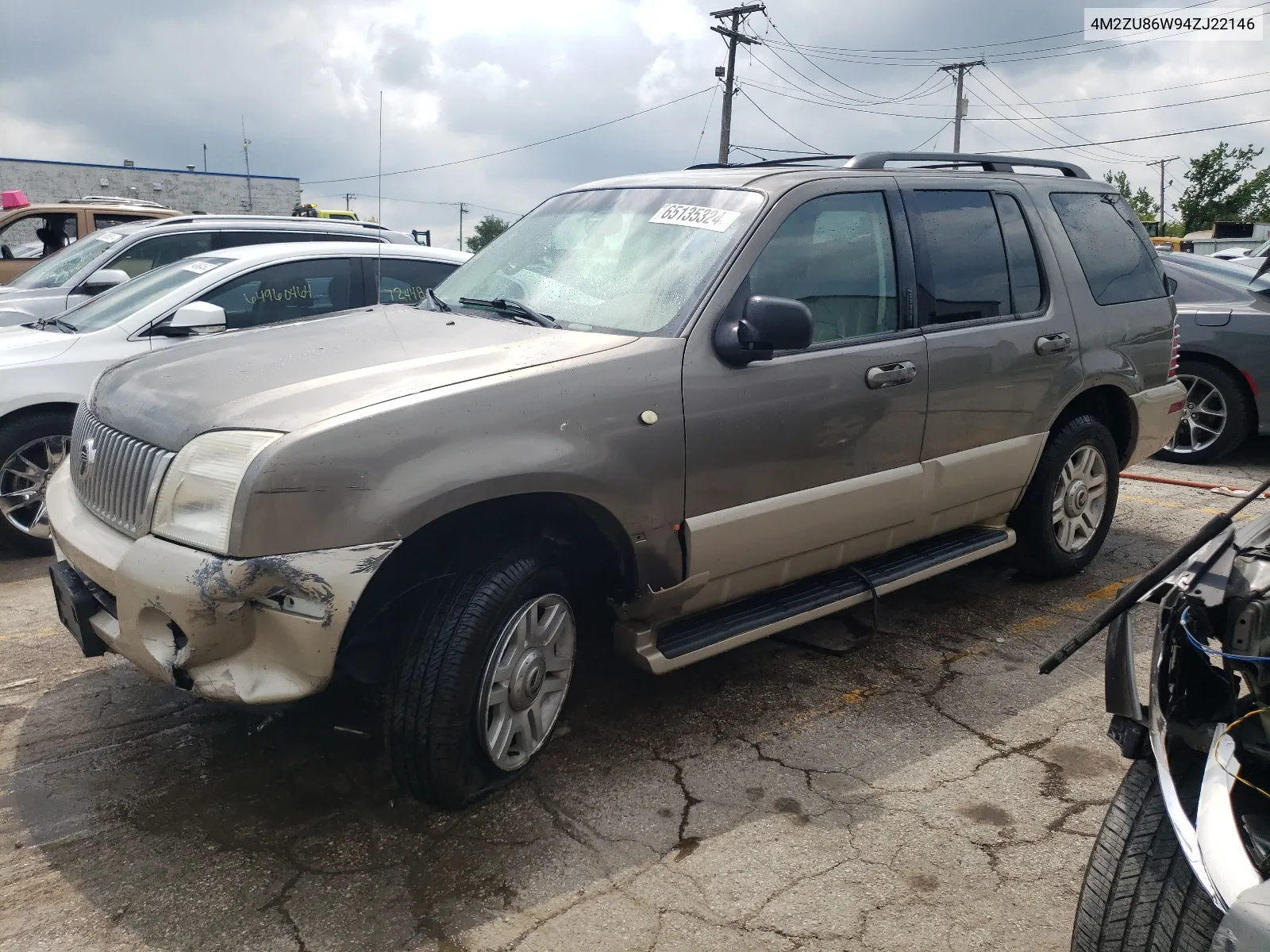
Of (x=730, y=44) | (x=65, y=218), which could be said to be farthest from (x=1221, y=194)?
(x=65, y=218)

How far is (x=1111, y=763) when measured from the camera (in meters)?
3.50

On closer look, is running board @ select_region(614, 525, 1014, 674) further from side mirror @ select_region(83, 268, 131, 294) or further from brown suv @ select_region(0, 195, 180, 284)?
brown suv @ select_region(0, 195, 180, 284)

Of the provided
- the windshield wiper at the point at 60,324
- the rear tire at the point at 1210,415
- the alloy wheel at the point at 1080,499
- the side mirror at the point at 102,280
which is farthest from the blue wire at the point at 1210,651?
the side mirror at the point at 102,280

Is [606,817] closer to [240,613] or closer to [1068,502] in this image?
[240,613]

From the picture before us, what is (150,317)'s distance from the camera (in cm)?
589

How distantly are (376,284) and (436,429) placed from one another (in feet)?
13.6

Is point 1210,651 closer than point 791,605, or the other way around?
point 1210,651

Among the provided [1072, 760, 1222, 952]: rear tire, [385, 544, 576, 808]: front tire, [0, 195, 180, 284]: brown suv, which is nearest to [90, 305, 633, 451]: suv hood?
[385, 544, 576, 808]: front tire

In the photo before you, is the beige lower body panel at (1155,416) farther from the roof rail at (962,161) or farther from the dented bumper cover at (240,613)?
the dented bumper cover at (240,613)

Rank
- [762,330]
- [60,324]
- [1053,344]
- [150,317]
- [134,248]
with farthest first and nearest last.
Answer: [134,248], [60,324], [150,317], [1053,344], [762,330]

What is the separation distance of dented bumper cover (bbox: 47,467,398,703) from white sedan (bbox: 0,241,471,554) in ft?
8.97

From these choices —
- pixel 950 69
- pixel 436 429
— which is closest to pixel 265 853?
pixel 436 429

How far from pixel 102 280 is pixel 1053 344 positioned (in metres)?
6.27

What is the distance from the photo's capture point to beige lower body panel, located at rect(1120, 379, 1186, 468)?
5.27m
